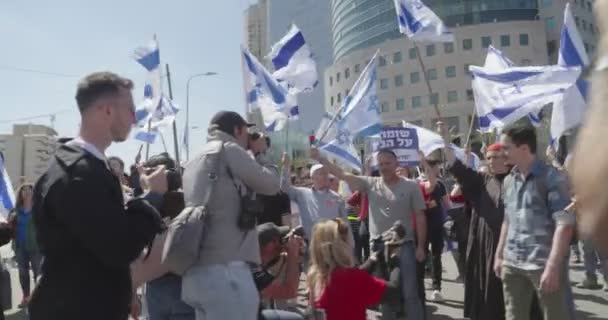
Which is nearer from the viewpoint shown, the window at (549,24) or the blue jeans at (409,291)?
the blue jeans at (409,291)

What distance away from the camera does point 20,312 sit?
839cm

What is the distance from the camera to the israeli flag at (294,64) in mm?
10078

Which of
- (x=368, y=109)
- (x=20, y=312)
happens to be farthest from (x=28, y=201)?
(x=368, y=109)

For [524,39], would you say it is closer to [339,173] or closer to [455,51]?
[455,51]

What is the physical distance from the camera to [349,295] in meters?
4.48

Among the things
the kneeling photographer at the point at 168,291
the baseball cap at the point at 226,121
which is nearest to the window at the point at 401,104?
the kneeling photographer at the point at 168,291

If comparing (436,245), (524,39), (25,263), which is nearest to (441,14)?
(524,39)

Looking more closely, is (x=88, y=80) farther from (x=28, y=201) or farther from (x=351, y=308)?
(x=28, y=201)

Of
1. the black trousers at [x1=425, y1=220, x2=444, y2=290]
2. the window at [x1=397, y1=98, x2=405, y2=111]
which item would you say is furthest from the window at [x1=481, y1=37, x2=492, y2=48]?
the black trousers at [x1=425, y1=220, x2=444, y2=290]

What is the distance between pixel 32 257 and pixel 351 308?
6.28m

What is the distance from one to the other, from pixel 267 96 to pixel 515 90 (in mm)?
3987

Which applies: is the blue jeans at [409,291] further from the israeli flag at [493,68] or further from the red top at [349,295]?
the israeli flag at [493,68]

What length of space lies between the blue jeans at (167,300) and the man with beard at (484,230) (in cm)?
269

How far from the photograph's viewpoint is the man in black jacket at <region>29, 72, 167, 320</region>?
2.58m
